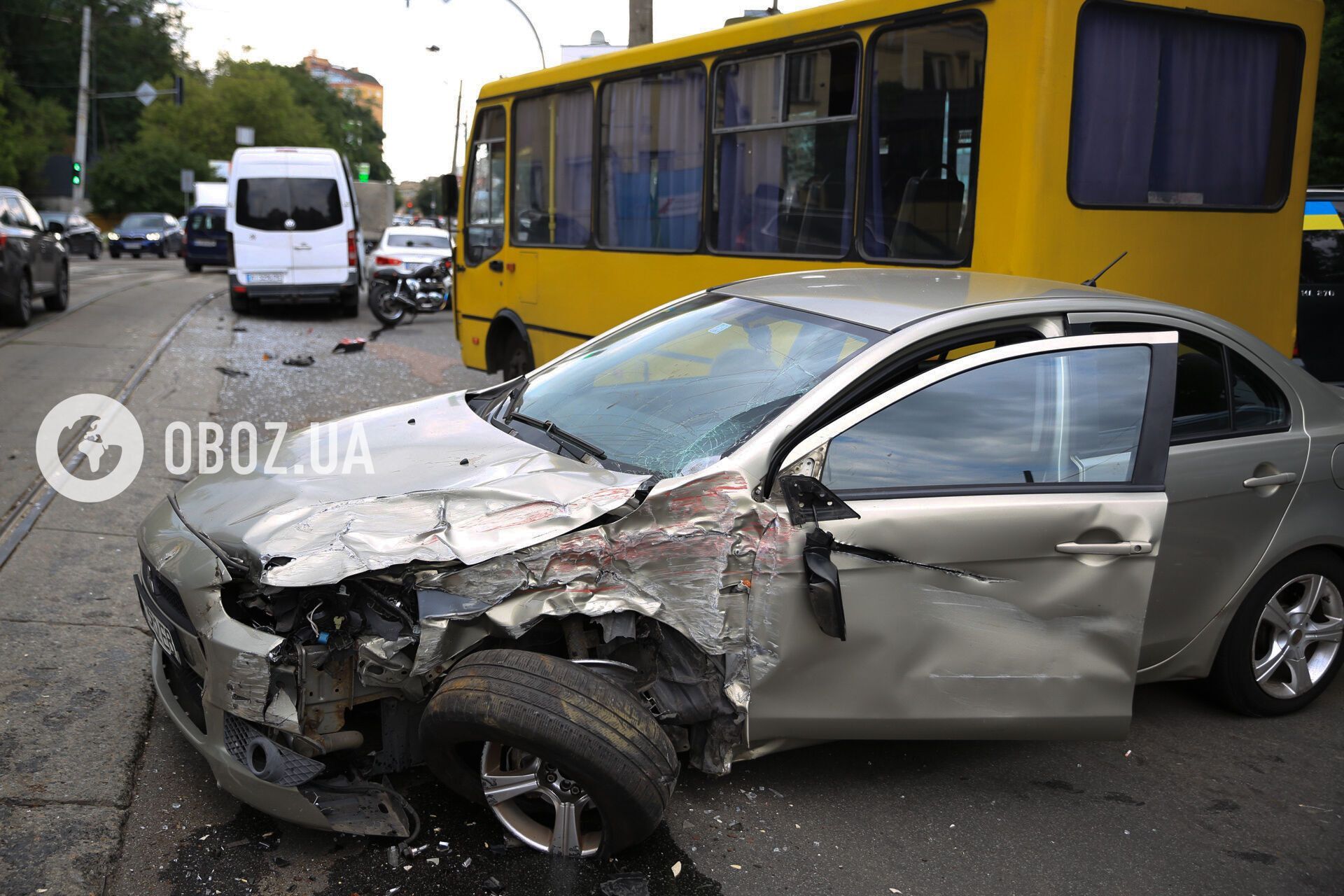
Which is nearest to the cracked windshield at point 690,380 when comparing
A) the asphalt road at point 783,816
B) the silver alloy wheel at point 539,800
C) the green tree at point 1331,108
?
the silver alloy wheel at point 539,800

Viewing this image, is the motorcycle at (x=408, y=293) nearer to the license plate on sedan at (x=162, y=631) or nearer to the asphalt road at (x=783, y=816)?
the asphalt road at (x=783, y=816)

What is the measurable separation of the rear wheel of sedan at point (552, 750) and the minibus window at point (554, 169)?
5.95 m

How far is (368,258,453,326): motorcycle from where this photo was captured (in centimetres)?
1839

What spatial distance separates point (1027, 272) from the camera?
5.41 meters

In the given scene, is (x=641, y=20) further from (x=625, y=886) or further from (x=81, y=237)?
(x=81, y=237)

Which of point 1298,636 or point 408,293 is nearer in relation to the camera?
point 1298,636

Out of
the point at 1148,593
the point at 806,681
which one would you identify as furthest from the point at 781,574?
the point at 1148,593

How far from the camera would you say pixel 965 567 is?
3318 millimetres

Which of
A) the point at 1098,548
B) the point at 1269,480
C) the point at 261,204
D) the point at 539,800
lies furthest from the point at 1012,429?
the point at 261,204

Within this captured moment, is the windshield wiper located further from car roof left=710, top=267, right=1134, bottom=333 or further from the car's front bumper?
the car's front bumper

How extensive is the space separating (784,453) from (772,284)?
140 centimetres

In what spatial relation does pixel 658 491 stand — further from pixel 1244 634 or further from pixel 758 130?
pixel 758 130

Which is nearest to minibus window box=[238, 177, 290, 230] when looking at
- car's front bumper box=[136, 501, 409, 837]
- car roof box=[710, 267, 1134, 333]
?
Answer: car roof box=[710, 267, 1134, 333]

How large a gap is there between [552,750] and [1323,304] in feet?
25.0
